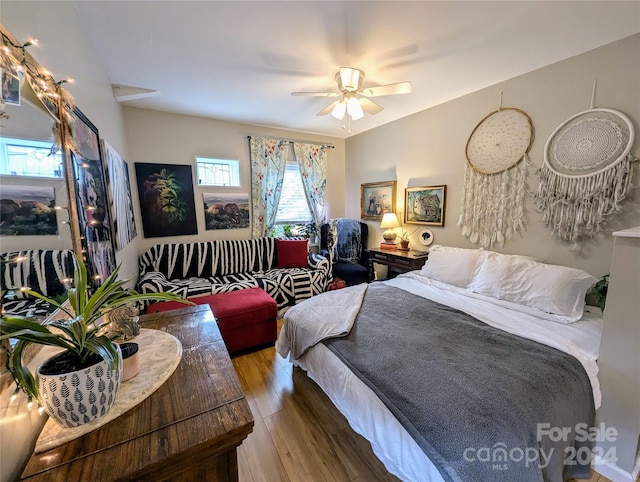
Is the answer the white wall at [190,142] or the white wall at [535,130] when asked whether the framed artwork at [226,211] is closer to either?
the white wall at [190,142]

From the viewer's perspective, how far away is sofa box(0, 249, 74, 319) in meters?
0.63

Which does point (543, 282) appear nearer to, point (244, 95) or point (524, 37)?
point (524, 37)

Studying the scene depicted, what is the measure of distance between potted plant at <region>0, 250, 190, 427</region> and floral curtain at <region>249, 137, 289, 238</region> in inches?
125

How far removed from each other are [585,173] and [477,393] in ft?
6.84

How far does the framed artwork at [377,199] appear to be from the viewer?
12.5ft

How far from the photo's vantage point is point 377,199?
4.04m

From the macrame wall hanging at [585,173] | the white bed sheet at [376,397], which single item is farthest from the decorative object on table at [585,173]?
the white bed sheet at [376,397]

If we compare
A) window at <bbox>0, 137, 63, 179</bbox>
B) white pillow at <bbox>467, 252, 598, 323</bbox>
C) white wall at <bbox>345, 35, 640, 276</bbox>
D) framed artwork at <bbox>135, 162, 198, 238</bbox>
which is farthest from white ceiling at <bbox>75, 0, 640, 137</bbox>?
white pillow at <bbox>467, 252, 598, 323</bbox>

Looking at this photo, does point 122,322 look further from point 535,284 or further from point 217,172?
point 217,172

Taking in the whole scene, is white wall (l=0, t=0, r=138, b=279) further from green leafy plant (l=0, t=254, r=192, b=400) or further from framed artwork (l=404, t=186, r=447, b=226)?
framed artwork (l=404, t=186, r=447, b=226)

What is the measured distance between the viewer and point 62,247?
929mm

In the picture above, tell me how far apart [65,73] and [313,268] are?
293cm

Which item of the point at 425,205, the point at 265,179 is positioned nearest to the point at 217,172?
the point at 265,179

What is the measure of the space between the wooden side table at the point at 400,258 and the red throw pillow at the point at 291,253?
3.28 ft
